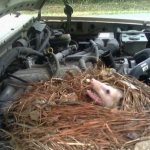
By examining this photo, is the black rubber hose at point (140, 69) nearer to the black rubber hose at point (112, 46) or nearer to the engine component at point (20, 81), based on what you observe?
the black rubber hose at point (112, 46)

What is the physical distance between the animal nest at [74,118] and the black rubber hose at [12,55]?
0.26 meters

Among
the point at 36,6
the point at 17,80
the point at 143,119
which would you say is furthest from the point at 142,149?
the point at 36,6

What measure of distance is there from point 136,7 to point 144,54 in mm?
5136

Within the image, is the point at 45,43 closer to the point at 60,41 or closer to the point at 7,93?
the point at 60,41

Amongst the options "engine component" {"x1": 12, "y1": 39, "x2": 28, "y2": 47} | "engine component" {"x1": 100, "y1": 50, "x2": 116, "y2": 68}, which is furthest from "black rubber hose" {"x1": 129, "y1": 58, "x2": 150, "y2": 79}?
"engine component" {"x1": 12, "y1": 39, "x2": 28, "y2": 47}

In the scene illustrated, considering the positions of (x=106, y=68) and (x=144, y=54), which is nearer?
(x=106, y=68)

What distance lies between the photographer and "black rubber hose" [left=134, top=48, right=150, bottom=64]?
9.75 ft

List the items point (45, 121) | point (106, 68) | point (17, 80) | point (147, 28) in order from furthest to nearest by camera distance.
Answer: point (147, 28), point (106, 68), point (17, 80), point (45, 121)

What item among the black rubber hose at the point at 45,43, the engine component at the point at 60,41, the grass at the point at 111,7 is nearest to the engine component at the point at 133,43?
the engine component at the point at 60,41

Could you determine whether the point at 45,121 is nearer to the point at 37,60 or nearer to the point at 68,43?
the point at 37,60

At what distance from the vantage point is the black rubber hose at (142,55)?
2.97 m

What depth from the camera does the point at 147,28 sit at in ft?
11.8

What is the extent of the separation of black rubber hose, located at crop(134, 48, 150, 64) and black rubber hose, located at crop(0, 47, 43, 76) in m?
0.74

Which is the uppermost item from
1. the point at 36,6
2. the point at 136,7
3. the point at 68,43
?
the point at 36,6
